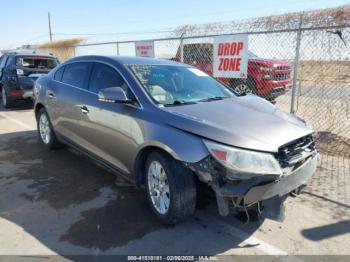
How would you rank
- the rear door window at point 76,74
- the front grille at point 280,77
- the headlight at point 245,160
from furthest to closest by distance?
the front grille at point 280,77
the rear door window at point 76,74
the headlight at point 245,160

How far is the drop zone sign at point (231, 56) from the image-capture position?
7.24 m

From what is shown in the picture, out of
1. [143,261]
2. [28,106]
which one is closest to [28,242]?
[143,261]

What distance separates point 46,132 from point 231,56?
408 cm

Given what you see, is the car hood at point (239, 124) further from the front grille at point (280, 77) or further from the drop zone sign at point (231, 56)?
the front grille at point (280, 77)

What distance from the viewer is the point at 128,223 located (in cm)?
365

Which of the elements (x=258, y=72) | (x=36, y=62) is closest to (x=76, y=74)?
(x=258, y=72)

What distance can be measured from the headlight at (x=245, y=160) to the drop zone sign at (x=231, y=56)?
4.52 metres

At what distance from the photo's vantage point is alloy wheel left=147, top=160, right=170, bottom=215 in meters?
3.51

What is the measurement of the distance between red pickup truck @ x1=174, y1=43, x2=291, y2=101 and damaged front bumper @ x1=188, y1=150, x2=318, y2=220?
6444 millimetres

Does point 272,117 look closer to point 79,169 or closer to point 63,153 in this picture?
point 79,169

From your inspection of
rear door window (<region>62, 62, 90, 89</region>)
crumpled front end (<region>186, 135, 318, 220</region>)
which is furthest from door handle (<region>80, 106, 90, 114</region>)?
crumpled front end (<region>186, 135, 318, 220</region>)

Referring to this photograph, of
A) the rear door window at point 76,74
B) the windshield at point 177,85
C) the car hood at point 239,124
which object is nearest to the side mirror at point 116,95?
the windshield at point 177,85

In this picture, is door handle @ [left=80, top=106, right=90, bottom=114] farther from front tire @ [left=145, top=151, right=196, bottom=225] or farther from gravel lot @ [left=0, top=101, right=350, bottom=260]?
front tire @ [left=145, top=151, right=196, bottom=225]

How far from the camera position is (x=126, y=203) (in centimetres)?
412
